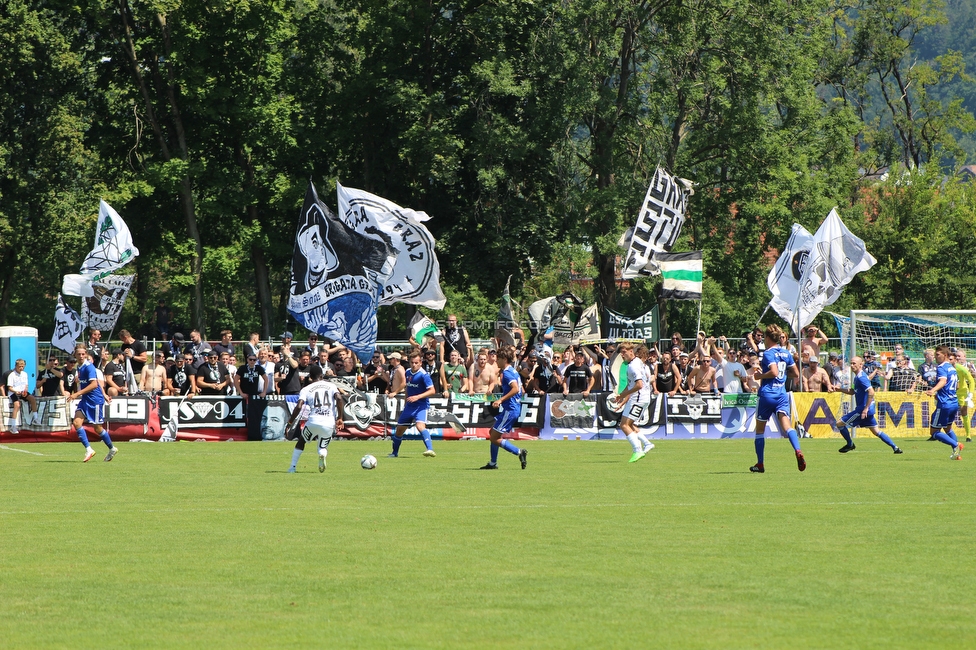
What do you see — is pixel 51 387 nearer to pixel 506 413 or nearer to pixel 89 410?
pixel 89 410

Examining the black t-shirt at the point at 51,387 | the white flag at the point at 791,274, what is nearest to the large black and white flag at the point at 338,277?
the black t-shirt at the point at 51,387

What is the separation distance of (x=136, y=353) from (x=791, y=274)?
14.5m

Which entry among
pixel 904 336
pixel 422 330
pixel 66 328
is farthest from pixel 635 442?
pixel 66 328

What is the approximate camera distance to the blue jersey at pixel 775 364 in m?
17.8

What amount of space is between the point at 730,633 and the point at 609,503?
6.69 metres

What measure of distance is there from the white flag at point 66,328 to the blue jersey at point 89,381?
681cm

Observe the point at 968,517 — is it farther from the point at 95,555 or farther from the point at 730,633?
the point at 95,555

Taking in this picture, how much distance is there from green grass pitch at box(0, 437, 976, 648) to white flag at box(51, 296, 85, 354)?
1002cm

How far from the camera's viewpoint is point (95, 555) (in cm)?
1065

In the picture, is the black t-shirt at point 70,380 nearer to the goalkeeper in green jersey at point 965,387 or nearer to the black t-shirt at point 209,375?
the black t-shirt at point 209,375

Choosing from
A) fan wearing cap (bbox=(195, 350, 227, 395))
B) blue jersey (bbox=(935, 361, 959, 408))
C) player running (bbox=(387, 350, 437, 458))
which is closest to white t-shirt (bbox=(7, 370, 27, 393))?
fan wearing cap (bbox=(195, 350, 227, 395))

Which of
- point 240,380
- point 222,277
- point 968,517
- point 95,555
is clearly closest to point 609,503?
point 968,517

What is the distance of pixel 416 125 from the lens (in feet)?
131

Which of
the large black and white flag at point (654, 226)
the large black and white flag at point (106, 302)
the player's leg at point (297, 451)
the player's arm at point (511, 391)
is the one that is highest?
the large black and white flag at point (654, 226)
